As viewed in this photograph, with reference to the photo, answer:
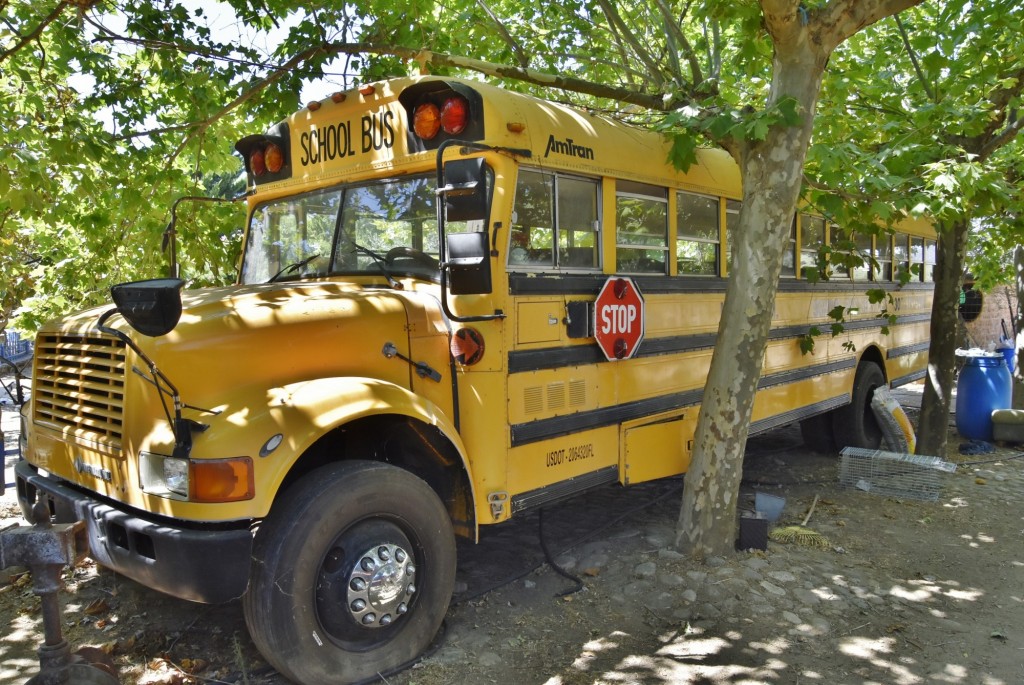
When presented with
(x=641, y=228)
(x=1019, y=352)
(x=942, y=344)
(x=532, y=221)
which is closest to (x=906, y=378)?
(x=942, y=344)

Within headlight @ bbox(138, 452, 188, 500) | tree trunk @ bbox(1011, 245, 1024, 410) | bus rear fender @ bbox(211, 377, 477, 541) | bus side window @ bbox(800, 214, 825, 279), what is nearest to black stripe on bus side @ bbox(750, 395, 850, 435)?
bus side window @ bbox(800, 214, 825, 279)

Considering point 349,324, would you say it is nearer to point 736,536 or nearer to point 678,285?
point 678,285

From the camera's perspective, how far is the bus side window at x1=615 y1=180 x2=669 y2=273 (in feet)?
15.7

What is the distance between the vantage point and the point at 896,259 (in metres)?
8.70

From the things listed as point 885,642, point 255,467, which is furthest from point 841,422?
point 255,467

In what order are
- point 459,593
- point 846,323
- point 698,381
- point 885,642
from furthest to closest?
point 846,323, point 698,381, point 459,593, point 885,642

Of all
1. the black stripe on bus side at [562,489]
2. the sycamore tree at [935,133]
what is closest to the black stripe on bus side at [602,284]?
the sycamore tree at [935,133]

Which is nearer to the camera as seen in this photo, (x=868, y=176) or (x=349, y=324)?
(x=349, y=324)

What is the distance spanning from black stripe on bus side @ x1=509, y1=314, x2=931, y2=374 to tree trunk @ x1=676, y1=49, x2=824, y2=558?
0.38 meters

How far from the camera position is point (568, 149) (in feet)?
14.4

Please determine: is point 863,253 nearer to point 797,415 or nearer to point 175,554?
point 797,415

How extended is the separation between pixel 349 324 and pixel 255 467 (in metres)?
0.85

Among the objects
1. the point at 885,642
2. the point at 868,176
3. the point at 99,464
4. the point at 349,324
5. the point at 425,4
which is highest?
the point at 425,4

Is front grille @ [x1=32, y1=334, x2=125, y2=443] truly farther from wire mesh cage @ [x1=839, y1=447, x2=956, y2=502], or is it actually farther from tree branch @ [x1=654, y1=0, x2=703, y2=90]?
wire mesh cage @ [x1=839, y1=447, x2=956, y2=502]
